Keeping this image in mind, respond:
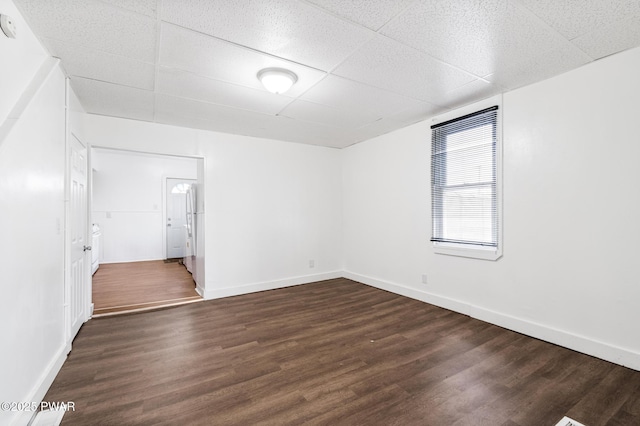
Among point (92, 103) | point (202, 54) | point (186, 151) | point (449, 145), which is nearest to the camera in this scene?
point (202, 54)

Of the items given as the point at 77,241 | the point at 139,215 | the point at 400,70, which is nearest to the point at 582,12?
the point at 400,70

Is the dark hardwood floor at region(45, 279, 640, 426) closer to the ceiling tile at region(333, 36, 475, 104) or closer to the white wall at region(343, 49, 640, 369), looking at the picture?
the white wall at region(343, 49, 640, 369)

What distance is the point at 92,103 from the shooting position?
3205mm

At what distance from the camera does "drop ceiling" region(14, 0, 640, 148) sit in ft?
5.74

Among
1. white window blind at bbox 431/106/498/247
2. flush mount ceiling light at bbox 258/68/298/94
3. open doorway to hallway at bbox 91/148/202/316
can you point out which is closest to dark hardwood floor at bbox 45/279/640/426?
white window blind at bbox 431/106/498/247

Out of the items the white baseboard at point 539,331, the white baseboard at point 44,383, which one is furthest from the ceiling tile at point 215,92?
the white baseboard at point 539,331

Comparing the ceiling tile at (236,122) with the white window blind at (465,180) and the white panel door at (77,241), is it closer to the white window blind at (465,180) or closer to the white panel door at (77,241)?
the white panel door at (77,241)

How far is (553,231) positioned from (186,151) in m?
4.60

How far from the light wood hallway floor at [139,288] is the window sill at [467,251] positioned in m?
3.57

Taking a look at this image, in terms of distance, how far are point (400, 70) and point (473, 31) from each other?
0.65 metres

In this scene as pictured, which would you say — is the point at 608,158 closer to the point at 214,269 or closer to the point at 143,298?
the point at 214,269

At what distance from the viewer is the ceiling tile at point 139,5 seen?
1.67 metres

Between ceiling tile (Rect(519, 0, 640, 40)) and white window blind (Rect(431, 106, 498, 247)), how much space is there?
4.00ft

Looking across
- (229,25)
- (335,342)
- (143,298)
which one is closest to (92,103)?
(229,25)
